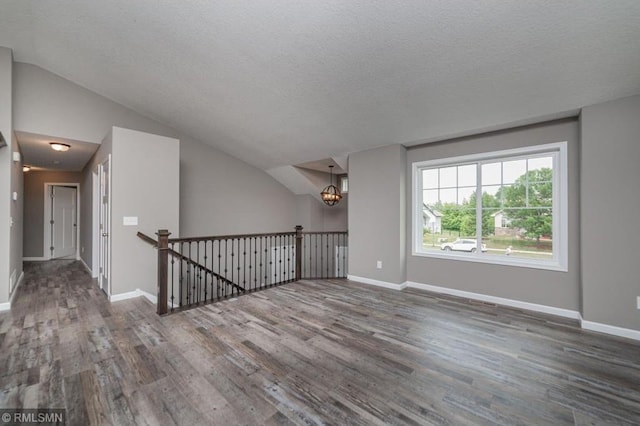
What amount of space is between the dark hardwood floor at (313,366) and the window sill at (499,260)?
649 mm

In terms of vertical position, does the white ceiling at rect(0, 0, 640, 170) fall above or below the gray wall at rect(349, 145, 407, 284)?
above

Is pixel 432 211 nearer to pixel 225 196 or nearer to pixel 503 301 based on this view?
pixel 503 301

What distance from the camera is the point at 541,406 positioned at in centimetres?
178

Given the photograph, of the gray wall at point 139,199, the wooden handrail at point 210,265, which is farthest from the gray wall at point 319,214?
the gray wall at point 139,199

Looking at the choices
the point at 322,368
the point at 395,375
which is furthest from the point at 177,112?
the point at 395,375

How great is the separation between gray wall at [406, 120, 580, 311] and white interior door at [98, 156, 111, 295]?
186 inches

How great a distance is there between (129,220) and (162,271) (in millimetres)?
1174

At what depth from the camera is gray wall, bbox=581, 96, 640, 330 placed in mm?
2762

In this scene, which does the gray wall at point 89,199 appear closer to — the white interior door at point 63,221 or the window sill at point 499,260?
the white interior door at point 63,221

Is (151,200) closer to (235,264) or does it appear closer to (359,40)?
(235,264)

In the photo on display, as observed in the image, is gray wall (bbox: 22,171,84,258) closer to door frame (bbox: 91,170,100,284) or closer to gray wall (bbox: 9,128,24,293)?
gray wall (bbox: 9,128,24,293)

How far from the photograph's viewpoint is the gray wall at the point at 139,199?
151 inches

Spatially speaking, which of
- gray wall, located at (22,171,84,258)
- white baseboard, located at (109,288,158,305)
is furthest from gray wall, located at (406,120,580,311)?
gray wall, located at (22,171,84,258)

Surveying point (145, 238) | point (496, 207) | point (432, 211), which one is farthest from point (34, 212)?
point (496, 207)
